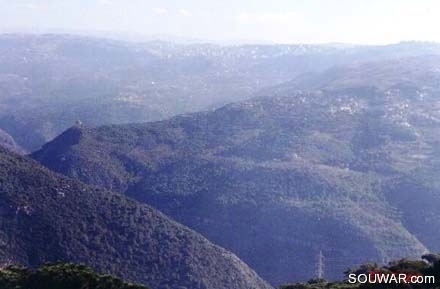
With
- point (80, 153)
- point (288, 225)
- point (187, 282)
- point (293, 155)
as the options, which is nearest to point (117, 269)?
point (187, 282)

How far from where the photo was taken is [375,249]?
358ft

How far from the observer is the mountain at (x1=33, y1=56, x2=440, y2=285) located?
112 meters

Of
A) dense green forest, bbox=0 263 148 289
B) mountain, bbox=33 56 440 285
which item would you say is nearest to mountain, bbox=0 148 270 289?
mountain, bbox=33 56 440 285

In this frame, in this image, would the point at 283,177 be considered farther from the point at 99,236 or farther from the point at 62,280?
the point at 62,280

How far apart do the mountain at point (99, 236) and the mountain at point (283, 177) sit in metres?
18.7

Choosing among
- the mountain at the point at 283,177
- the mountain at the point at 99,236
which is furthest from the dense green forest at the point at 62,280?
the mountain at the point at 283,177

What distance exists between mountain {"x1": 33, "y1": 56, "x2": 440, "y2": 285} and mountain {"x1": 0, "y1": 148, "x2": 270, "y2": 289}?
18.7 metres

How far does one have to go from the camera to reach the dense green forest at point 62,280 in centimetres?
4197

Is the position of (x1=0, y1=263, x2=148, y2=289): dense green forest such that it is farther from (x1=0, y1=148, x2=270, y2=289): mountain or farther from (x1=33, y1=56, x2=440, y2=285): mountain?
(x1=33, y1=56, x2=440, y2=285): mountain

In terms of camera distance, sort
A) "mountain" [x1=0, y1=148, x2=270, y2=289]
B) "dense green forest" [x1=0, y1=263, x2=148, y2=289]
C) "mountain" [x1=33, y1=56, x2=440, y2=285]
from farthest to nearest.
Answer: "mountain" [x1=33, y1=56, x2=440, y2=285]
"mountain" [x1=0, y1=148, x2=270, y2=289]
"dense green forest" [x1=0, y1=263, x2=148, y2=289]

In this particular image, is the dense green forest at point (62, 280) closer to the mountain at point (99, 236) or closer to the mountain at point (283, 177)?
the mountain at point (99, 236)

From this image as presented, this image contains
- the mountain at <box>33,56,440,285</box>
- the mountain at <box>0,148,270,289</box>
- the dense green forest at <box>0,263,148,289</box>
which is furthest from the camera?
the mountain at <box>33,56,440,285</box>

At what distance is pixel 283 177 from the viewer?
451 feet

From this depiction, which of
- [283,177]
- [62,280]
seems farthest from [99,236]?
[283,177]
